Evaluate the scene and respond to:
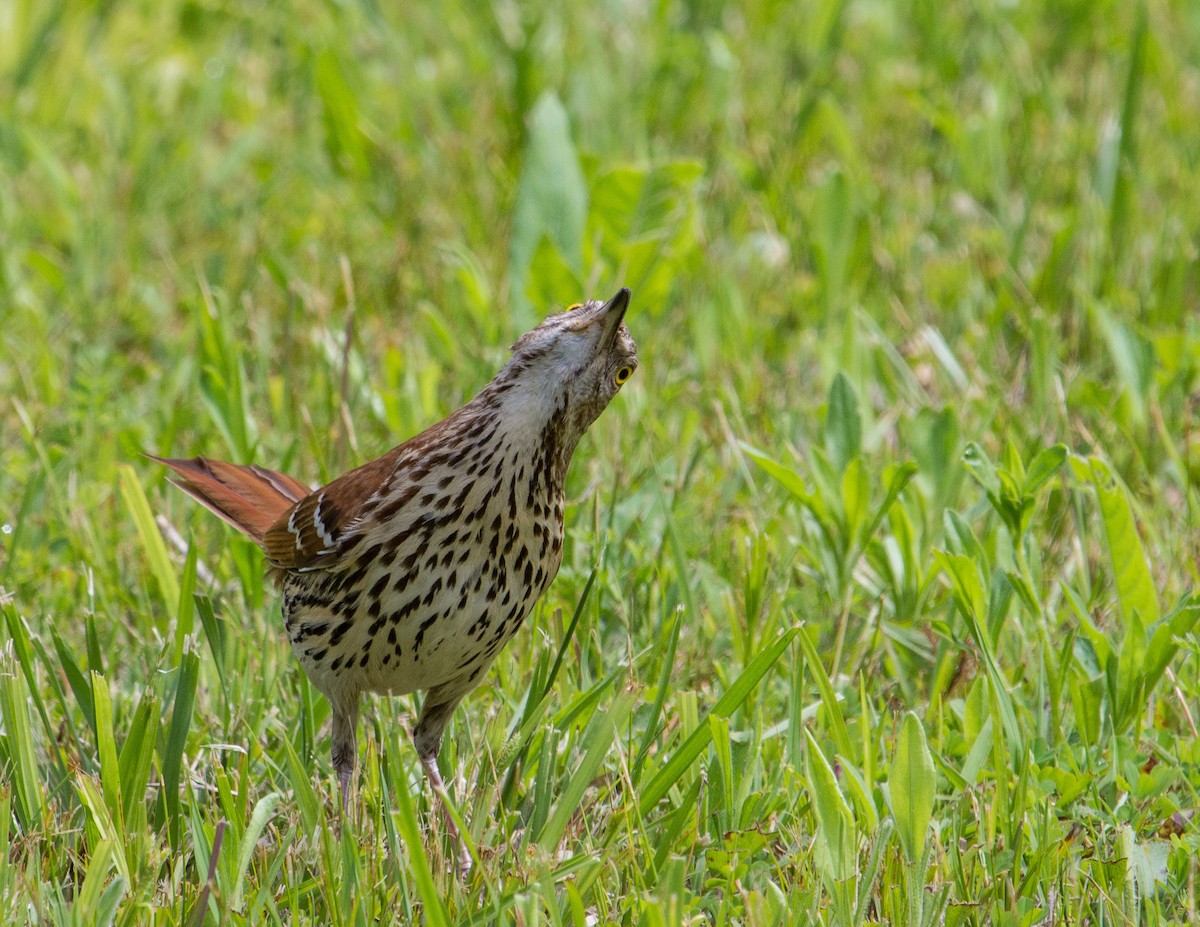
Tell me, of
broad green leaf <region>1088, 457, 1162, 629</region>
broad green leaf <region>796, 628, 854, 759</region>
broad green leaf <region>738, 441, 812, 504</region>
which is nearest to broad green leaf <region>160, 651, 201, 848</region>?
broad green leaf <region>796, 628, 854, 759</region>

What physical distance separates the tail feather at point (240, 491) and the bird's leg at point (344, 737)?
0.67 metres

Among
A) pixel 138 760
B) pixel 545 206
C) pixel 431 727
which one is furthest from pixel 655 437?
pixel 138 760

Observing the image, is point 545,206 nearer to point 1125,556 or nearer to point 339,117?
point 339,117

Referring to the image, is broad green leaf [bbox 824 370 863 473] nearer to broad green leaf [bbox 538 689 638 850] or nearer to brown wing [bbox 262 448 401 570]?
brown wing [bbox 262 448 401 570]

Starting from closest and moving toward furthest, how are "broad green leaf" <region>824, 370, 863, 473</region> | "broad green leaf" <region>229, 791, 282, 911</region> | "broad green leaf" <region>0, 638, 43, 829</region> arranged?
"broad green leaf" <region>229, 791, 282, 911</region>
"broad green leaf" <region>0, 638, 43, 829</region>
"broad green leaf" <region>824, 370, 863, 473</region>

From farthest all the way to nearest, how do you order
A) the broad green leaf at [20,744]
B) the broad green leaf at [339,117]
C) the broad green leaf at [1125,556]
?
the broad green leaf at [339,117]
the broad green leaf at [1125,556]
the broad green leaf at [20,744]

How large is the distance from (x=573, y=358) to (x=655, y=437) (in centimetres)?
189

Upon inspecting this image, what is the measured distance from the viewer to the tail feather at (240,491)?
4312 mm

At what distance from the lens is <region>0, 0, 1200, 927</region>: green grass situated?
330 centimetres

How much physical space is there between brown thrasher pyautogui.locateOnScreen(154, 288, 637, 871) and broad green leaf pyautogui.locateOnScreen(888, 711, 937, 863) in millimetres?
845

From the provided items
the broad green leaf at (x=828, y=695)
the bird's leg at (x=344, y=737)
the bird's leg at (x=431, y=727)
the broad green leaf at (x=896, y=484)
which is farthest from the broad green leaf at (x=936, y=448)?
the bird's leg at (x=344, y=737)

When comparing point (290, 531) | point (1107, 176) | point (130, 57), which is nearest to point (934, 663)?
point (290, 531)

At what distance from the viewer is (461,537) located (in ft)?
11.6

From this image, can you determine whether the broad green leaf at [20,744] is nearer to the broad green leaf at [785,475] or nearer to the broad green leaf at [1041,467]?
the broad green leaf at [785,475]
